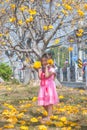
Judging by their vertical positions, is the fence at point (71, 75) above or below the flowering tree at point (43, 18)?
below

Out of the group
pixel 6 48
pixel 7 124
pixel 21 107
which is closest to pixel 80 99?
pixel 21 107

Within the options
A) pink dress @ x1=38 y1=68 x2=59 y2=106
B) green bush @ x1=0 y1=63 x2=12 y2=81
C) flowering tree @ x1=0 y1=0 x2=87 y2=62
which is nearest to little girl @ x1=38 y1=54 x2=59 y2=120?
pink dress @ x1=38 y1=68 x2=59 y2=106

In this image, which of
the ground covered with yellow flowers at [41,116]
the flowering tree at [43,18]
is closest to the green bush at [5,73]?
the flowering tree at [43,18]

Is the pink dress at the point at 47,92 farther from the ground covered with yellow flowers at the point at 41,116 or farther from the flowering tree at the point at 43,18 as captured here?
the flowering tree at the point at 43,18

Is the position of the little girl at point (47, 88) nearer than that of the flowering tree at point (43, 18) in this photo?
Yes

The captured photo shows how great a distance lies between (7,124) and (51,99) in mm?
1034

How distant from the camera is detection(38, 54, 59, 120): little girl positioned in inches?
305

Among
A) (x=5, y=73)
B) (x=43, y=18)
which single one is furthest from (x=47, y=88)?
(x=5, y=73)

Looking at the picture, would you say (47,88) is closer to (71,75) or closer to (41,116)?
(41,116)

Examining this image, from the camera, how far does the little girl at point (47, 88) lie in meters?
7.75

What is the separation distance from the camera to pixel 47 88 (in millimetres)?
7871

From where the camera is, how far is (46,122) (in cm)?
741

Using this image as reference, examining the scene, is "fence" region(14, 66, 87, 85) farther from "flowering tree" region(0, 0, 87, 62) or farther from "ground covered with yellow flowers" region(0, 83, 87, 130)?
"ground covered with yellow flowers" region(0, 83, 87, 130)

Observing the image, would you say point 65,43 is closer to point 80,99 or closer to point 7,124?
point 80,99
